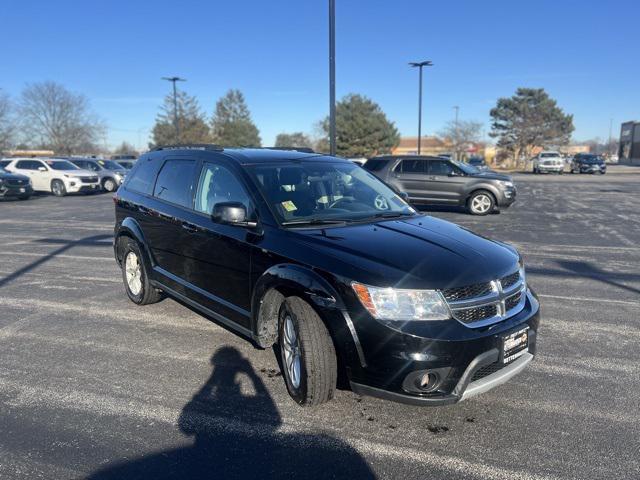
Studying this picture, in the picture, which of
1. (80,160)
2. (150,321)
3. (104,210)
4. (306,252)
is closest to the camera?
(306,252)

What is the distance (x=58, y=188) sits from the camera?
22.6 m

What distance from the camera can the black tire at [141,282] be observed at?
17.9ft

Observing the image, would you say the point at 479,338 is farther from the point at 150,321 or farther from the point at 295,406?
the point at 150,321

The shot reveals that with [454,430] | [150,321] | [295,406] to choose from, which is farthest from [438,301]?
[150,321]

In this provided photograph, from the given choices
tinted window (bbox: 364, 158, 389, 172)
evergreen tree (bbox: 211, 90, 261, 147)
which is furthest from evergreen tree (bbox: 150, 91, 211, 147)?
tinted window (bbox: 364, 158, 389, 172)

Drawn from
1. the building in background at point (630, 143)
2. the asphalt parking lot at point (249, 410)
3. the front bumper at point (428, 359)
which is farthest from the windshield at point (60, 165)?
the building in background at point (630, 143)

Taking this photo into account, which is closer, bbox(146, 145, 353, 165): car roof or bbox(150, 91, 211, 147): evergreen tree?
bbox(146, 145, 353, 165): car roof

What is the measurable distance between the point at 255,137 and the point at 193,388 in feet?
261

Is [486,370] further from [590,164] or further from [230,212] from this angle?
[590,164]

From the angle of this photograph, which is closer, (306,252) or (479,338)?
(479,338)

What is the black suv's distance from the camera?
2955 mm

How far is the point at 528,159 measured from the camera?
64875mm

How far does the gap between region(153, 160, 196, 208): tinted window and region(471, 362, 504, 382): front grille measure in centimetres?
292

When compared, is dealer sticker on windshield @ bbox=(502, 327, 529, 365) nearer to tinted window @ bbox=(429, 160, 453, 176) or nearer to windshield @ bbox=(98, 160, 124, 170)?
tinted window @ bbox=(429, 160, 453, 176)
